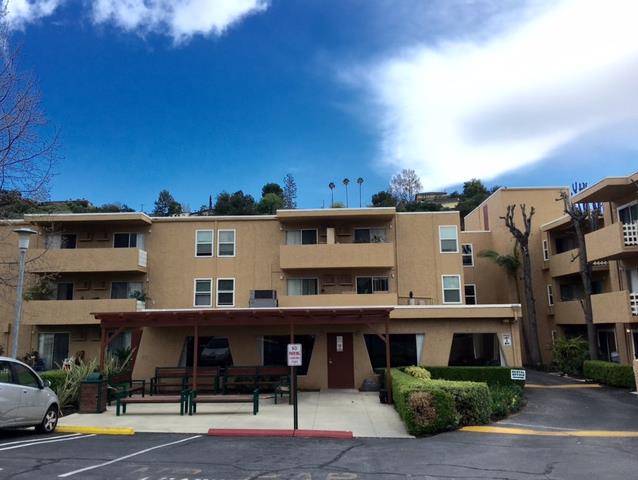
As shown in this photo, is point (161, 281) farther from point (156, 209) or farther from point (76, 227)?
point (156, 209)

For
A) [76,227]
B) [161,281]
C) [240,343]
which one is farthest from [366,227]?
[76,227]

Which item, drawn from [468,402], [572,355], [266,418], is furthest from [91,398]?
[572,355]

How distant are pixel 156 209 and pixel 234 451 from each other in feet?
286

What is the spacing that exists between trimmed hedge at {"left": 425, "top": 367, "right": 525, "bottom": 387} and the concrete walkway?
3484 mm

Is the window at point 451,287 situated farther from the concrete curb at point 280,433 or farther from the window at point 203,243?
the concrete curb at point 280,433

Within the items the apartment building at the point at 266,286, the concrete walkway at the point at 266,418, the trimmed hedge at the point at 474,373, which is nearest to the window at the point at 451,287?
→ the apartment building at the point at 266,286

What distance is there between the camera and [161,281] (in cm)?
2661

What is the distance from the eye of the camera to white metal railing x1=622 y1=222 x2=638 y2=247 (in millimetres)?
21770

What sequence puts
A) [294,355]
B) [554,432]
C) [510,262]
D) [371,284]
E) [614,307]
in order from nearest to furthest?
[294,355]
[554,432]
[614,307]
[371,284]
[510,262]

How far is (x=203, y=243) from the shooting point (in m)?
26.9

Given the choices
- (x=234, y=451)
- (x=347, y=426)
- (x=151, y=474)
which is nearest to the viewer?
(x=151, y=474)

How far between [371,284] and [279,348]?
6342 millimetres

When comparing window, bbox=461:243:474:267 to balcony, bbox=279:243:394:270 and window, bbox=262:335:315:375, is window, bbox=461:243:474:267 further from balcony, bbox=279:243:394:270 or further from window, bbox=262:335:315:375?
window, bbox=262:335:315:375

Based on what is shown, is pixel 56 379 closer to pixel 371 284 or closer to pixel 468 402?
pixel 468 402
